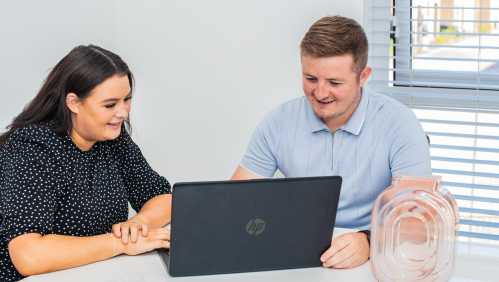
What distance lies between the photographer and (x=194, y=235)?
984mm

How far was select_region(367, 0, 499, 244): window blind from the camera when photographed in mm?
2125

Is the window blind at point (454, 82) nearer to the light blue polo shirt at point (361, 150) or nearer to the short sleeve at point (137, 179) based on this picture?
the light blue polo shirt at point (361, 150)

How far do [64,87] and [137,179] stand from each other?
441 millimetres

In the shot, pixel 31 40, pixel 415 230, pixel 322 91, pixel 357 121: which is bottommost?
pixel 415 230

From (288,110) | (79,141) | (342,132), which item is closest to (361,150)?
(342,132)

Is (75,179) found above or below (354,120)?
below

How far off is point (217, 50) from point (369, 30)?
2.67ft

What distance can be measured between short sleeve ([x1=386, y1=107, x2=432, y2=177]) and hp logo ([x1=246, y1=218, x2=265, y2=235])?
25.6 inches

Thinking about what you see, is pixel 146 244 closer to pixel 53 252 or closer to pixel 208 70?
pixel 53 252

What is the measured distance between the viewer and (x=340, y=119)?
1569 mm

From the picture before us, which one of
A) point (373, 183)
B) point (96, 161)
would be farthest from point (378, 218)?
point (96, 161)

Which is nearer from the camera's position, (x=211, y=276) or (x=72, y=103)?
(x=211, y=276)

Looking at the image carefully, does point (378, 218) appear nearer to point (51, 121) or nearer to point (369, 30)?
point (51, 121)

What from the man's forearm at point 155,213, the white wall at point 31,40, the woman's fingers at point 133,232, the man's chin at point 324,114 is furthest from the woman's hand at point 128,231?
the white wall at point 31,40
